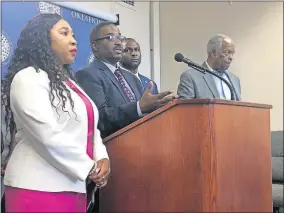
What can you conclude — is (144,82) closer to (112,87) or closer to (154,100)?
(112,87)

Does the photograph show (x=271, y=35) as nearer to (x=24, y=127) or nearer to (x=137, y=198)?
(x=137, y=198)

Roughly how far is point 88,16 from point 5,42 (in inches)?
15.1

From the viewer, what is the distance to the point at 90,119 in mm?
1421

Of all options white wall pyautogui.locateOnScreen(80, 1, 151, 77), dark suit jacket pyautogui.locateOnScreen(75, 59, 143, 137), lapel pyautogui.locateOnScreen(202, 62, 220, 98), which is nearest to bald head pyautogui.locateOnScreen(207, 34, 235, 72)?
lapel pyautogui.locateOnScreen(202, 62, 220, 98)

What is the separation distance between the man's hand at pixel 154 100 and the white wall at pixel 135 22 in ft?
0.93

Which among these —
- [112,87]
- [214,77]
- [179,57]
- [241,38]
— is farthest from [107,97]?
[241,38]

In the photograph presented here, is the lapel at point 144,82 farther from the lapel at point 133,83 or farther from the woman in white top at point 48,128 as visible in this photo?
the woman in white top at point 48,128

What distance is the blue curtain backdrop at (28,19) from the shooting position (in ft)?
4.81

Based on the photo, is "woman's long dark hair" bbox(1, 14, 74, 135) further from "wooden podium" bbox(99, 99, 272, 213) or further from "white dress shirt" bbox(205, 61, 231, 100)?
"white dress shirt" bbox(205, 61, 231, 100)

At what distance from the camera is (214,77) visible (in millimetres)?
1730

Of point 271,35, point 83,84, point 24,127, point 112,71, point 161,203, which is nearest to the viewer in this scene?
point 24,127

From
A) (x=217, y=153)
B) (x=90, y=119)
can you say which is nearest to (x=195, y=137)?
(x=217, y=153)

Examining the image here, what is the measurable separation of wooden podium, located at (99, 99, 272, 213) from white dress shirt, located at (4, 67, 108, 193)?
19 cm

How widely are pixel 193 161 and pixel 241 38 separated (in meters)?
0.93
